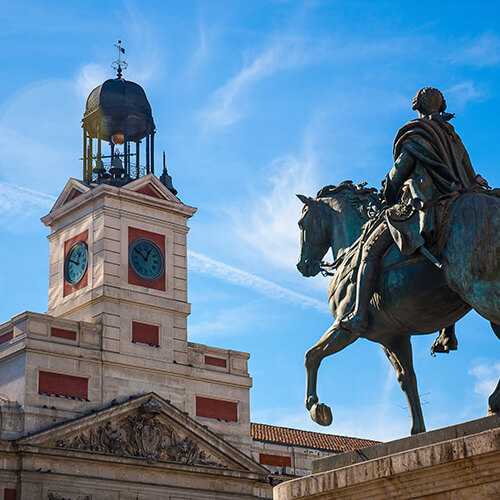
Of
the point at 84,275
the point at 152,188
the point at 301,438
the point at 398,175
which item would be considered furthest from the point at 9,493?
the point at 398,175

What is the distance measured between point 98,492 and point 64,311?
24.7ft

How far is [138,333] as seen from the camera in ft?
116

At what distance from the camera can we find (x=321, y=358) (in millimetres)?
7922

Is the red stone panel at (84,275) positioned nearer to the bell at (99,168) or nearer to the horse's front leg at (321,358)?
the bell at (99,168)

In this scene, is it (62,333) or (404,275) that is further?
(62,333)

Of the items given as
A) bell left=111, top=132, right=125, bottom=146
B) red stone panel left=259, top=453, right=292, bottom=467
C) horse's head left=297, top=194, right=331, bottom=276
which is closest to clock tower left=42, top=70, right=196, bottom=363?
bell left=111, top=132, right=125, bottom=146

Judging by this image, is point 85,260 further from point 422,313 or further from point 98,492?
point 422,313

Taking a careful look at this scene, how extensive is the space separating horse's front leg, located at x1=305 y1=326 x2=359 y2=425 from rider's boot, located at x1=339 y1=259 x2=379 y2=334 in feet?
0.35

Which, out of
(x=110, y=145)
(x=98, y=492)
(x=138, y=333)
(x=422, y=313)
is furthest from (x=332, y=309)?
(x=110, y=145)

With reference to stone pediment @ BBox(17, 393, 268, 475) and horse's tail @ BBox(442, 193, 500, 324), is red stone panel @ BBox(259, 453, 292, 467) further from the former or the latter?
horse's tail @ BBox(442, 193, 500, 324)

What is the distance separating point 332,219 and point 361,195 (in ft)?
1.08

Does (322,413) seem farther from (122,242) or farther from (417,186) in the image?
(122,242)

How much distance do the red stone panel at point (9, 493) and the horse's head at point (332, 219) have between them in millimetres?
23527

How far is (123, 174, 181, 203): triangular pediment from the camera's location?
37.5 m
